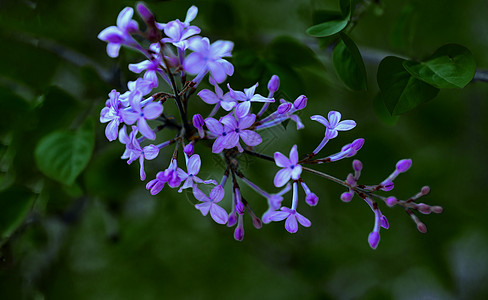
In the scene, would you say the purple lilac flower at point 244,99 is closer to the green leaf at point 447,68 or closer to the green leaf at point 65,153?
the green leaf at point 447,68

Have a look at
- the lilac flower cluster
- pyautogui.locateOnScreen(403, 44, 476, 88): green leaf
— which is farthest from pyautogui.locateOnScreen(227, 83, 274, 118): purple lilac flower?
pyautogui.locateOnScreen(403, 44, 476, 88): green leaf

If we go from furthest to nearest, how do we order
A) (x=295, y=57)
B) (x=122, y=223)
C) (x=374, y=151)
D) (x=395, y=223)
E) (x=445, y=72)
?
(x=395, y=223)
(x=122, y=223)
(x=374, y=151)
(x=295, y=57)
(x=445, y=72)

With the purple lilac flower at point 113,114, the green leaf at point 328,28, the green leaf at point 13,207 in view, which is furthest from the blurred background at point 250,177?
the purple lilac flower at point 113,114

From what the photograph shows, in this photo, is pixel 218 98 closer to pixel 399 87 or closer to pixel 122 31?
pixel 122 31

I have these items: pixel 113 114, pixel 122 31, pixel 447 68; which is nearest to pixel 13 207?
pixel 113 114

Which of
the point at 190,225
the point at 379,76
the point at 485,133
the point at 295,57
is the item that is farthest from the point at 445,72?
the point at 485,133

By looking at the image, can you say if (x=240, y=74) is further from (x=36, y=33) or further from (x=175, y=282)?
(x=175, y=282)
